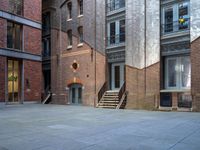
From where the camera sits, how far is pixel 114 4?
23.1m

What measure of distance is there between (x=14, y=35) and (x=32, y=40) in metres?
2.17

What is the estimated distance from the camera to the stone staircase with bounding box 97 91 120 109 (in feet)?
68.9

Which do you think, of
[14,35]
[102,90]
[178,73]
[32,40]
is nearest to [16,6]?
[14,35]

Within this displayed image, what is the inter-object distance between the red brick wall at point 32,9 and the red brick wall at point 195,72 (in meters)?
15.8

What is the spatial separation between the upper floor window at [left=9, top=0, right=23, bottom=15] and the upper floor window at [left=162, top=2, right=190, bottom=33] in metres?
13.3

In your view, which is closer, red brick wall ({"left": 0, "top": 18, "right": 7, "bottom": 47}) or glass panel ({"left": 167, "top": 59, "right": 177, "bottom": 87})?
glass panel ({"left": 167, "top": 59, "right": 177, "bottom": 87})

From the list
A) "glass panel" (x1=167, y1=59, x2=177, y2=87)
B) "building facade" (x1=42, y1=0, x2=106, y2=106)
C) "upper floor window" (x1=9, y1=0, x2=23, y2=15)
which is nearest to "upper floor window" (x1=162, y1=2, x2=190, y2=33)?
"glass panel" (x1=167, y1=59, x2=177, y2=87)

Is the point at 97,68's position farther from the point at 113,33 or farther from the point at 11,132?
the point at 11,132

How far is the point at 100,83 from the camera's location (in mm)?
23281

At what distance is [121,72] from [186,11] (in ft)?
23.1

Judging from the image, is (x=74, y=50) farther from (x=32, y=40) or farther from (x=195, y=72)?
(x=195, y=72)

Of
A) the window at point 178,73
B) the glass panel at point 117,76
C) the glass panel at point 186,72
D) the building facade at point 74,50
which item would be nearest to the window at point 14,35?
the building facade at point 74,50

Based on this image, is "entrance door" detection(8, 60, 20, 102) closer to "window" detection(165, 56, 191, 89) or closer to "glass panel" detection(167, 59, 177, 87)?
"window" detection(165, 56, 191, 89)

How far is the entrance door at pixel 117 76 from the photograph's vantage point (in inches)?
889
